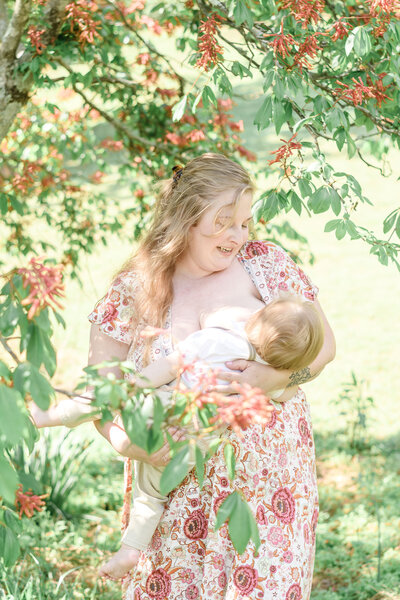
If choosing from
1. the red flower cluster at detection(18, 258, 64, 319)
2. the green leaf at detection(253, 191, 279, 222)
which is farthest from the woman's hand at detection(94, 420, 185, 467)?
the red flower cluster at detection(18, 258, 64, 319)

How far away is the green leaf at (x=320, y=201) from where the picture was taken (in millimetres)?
2143

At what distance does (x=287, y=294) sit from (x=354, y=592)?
6.09 feet

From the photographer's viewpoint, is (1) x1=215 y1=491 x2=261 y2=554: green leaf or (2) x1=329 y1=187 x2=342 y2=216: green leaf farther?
(2) x1=329 y1=187 x2=342 y2=216: green leaf

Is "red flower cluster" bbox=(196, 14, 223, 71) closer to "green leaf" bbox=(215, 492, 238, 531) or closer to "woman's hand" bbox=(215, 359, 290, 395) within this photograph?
"woman's hand" bbox=(215, 359, 290, 395)

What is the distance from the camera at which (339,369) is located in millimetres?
6500

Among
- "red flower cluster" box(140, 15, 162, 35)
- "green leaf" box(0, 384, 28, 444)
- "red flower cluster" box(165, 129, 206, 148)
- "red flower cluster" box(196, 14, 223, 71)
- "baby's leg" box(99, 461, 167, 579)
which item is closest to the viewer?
"green leaf" box(0, 384, 28, 444)

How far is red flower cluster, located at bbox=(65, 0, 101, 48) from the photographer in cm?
280

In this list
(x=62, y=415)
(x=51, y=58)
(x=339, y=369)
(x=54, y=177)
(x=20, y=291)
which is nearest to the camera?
(x=20, y=291)

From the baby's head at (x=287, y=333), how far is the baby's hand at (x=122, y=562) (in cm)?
71

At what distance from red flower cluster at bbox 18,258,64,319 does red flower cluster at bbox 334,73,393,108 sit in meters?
1.29

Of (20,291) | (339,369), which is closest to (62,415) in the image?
(20,291)

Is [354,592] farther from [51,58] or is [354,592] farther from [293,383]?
[51,58]

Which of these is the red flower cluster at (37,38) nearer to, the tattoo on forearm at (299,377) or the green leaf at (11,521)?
the tattoo on forearm at (299,377)

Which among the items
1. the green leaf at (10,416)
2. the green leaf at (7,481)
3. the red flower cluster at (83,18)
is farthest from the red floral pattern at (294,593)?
the red flower cluster at (83,18)
